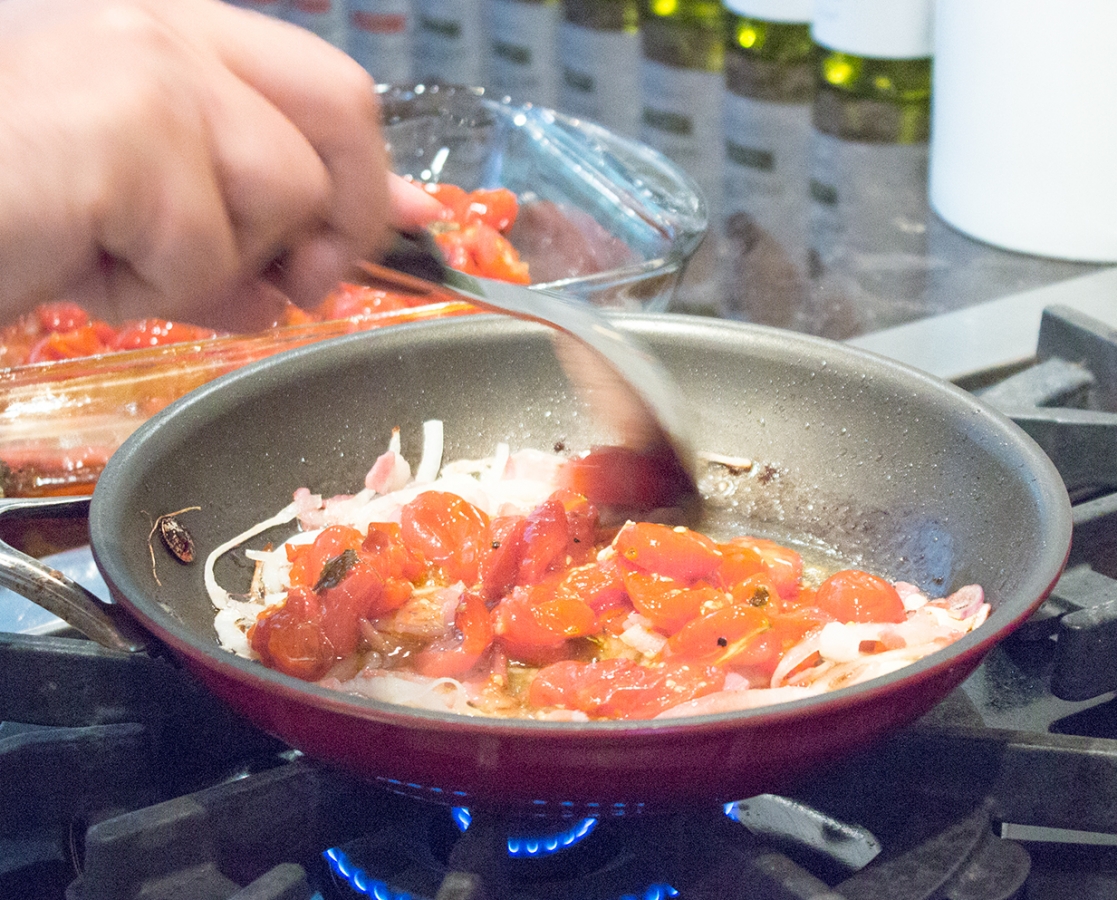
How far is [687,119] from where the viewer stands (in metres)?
1.96

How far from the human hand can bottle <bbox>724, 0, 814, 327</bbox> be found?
88 centimetres

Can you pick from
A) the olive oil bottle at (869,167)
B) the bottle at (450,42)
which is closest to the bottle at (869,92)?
the olive oil bottle at (869,167)

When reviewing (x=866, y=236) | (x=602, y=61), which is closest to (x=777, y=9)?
(x=602, y=61)

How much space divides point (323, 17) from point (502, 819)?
4.65 feet

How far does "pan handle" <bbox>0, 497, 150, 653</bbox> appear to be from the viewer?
685 mm

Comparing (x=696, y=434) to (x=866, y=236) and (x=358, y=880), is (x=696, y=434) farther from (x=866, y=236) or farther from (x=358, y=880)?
(x=866, y=236)

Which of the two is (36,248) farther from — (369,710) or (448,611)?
(448,611)

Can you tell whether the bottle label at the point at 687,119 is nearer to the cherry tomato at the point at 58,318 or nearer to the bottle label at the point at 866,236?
the bottle label at the point at 866,236

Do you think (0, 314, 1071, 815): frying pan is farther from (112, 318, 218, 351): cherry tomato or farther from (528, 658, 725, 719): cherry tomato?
(112, 318, 218, 351): cherry tomato

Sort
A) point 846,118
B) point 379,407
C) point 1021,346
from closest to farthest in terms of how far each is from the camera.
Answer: point 379,407
point 1021,346
point 846,118

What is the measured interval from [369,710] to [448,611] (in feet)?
0.95

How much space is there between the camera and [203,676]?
61 cm

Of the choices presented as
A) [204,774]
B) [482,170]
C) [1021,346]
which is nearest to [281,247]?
[204,774]

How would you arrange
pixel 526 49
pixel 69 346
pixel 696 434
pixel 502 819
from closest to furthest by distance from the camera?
pixel 502 819 < pixel 696 434 < pixel 69 346 < pixel 526 49
